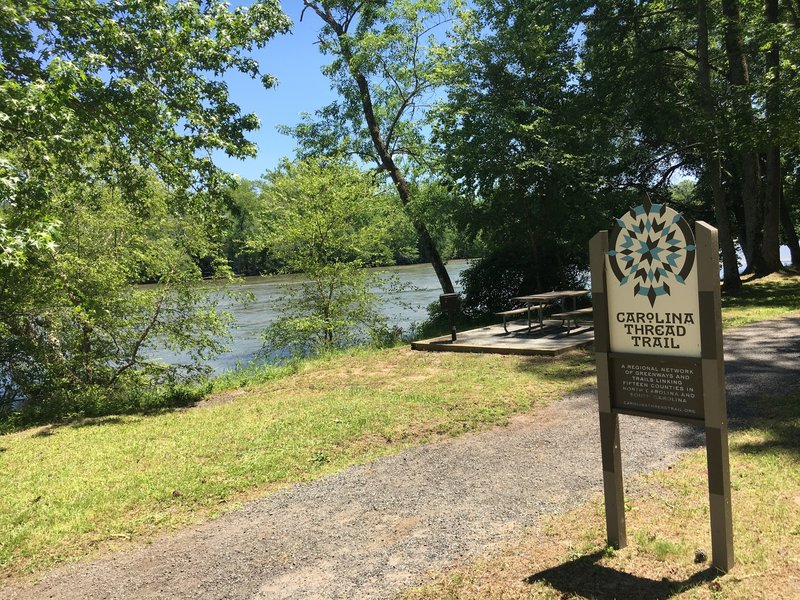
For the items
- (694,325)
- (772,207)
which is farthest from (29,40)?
(772,207)

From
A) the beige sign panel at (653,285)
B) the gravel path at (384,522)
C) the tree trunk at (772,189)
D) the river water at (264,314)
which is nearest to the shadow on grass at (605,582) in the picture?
the gravel path at (384,522)

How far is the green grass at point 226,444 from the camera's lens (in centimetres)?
427

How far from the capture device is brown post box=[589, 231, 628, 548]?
3170 millimetres

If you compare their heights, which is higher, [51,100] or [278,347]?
[51,100]

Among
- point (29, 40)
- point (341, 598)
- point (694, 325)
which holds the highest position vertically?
point (29, 40)

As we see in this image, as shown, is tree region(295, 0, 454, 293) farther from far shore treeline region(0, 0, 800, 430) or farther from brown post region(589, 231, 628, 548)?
brown post region(589, 231, 628, 548)

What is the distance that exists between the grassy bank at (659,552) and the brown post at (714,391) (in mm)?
174

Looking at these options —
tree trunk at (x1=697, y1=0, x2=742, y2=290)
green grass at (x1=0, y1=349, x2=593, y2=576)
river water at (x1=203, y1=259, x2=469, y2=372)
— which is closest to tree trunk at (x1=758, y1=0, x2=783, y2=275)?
tree trunk at (x1=697, y1=0, x2=742, y2=290)

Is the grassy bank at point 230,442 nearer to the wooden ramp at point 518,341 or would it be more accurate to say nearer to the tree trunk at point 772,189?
the wooden ramp at point 518,341

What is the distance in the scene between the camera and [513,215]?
1468 cm

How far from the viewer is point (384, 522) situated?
3842 mm

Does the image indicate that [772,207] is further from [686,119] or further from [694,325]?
[694,325]

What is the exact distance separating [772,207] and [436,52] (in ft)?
33.7

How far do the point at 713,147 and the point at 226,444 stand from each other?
43.5ft
